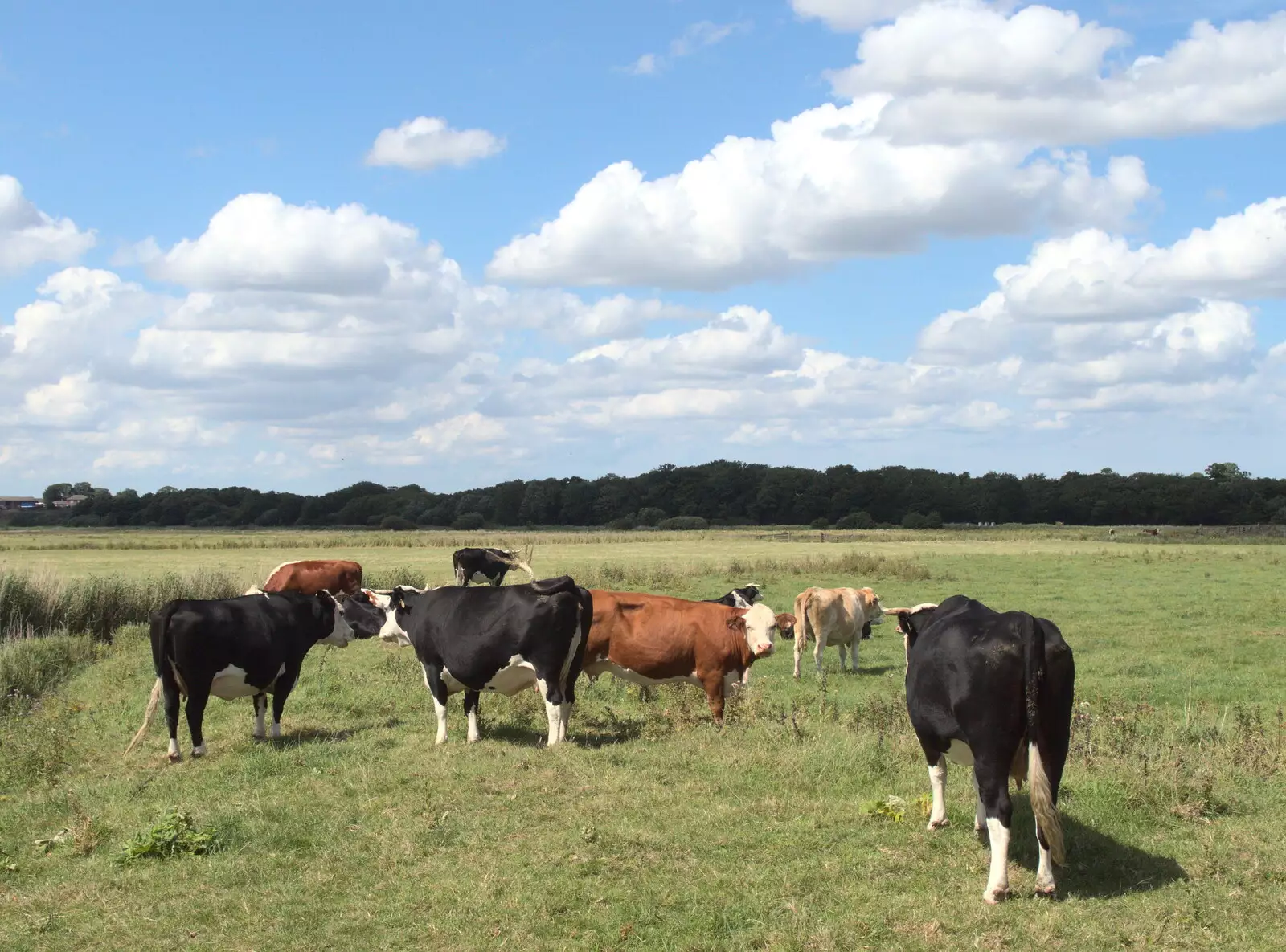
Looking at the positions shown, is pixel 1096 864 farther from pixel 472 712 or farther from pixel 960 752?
A: pixel 472 712

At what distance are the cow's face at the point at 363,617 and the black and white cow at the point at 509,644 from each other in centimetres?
234

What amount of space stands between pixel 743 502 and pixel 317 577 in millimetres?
102395

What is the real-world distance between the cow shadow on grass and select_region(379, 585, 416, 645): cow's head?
7.10 m

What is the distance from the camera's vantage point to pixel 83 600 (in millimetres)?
23641

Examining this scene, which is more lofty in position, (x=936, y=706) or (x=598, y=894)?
(x=936, y=706)

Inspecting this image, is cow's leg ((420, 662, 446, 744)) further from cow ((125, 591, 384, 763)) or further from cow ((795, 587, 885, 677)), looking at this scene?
cow ((795, 587, 885, 677))

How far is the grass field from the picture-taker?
6.54 m

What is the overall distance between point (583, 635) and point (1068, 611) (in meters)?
17.6

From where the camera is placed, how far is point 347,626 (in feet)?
45.4

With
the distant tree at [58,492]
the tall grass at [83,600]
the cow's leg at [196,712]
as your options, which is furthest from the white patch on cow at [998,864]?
the distant tree at [58,492]

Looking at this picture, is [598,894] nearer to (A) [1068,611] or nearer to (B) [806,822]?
(B) [806,822]

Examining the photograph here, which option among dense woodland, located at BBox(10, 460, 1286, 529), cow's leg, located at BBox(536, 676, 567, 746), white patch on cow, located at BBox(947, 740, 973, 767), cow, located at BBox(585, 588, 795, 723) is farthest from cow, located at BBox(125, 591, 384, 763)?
dense woodland, located at BBox(10, 460, 1286, 529)

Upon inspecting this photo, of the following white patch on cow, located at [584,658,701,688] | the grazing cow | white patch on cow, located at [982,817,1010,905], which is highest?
the grazing cow

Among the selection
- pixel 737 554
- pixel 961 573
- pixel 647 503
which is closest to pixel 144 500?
pixel 647 503
